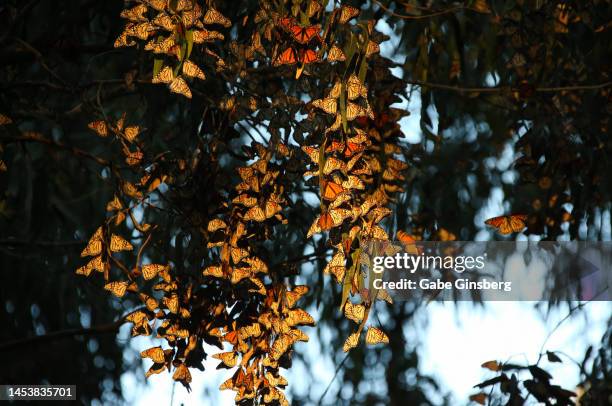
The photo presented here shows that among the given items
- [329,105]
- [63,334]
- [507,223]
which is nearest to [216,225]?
[329,105]

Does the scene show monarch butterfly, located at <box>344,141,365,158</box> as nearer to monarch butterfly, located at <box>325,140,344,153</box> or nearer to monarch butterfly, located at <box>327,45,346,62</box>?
monarch butterfly, located at <box>325,140,344,153</box>

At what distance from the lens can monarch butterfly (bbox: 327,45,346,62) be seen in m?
1.06

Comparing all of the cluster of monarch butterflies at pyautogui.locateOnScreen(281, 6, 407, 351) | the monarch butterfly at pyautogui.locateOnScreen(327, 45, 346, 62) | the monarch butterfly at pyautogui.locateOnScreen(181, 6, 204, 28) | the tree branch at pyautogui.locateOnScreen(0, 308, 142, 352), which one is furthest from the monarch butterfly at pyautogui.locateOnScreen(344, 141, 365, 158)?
the tree branch at pyautogui.locateOnScreen(0, 308, 142, 352)

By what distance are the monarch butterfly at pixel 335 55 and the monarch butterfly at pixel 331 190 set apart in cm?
15

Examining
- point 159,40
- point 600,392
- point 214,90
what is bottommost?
point 600,392

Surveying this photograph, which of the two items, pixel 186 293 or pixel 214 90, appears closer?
pixel 186 293

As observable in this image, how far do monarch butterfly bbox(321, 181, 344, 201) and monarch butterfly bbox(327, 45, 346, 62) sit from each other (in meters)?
0.15

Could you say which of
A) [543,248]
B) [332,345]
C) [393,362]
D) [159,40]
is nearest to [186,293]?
[159,40]

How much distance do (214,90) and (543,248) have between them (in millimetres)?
607

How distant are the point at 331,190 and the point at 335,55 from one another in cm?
17

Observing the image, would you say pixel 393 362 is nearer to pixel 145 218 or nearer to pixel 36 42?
pixel 145 218

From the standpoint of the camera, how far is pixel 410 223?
77.1 inches

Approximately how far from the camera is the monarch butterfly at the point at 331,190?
0.96 m

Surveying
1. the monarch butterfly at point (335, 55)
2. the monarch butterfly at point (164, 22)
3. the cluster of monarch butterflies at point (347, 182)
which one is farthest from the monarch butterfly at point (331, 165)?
the monarch butterfly at point (164, 22)
